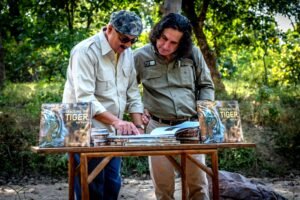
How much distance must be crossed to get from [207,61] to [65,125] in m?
6.28

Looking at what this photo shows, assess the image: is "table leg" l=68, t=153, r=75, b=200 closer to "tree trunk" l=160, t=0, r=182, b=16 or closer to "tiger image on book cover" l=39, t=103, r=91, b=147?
"tiger image on book cover" l=39, t=103, r=91, b=147

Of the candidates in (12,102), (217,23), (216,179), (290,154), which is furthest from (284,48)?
(216,179)

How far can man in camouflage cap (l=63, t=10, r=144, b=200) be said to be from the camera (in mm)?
2771

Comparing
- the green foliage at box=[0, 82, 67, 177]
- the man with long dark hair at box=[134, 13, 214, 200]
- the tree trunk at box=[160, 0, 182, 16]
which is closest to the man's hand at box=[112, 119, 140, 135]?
the man with long dark hair at box=[134, 13, 214, 200]

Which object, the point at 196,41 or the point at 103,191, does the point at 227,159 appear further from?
the point at 103,191

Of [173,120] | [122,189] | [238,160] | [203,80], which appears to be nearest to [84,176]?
[173,120]

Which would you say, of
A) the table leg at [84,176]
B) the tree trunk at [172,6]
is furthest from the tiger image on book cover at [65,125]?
the tree trunk at [172,6]

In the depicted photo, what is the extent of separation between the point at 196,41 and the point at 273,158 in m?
2.95

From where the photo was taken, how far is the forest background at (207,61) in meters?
6.86

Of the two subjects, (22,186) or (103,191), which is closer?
(103,191)

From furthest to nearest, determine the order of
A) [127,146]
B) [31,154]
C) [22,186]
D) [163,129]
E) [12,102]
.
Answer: [12,102] → [31,154] → [22,186] → [163,129] → [127,146]

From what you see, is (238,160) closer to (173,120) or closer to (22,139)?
(22,139)

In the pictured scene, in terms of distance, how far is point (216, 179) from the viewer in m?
2.91

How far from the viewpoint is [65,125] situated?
8.29 ft
